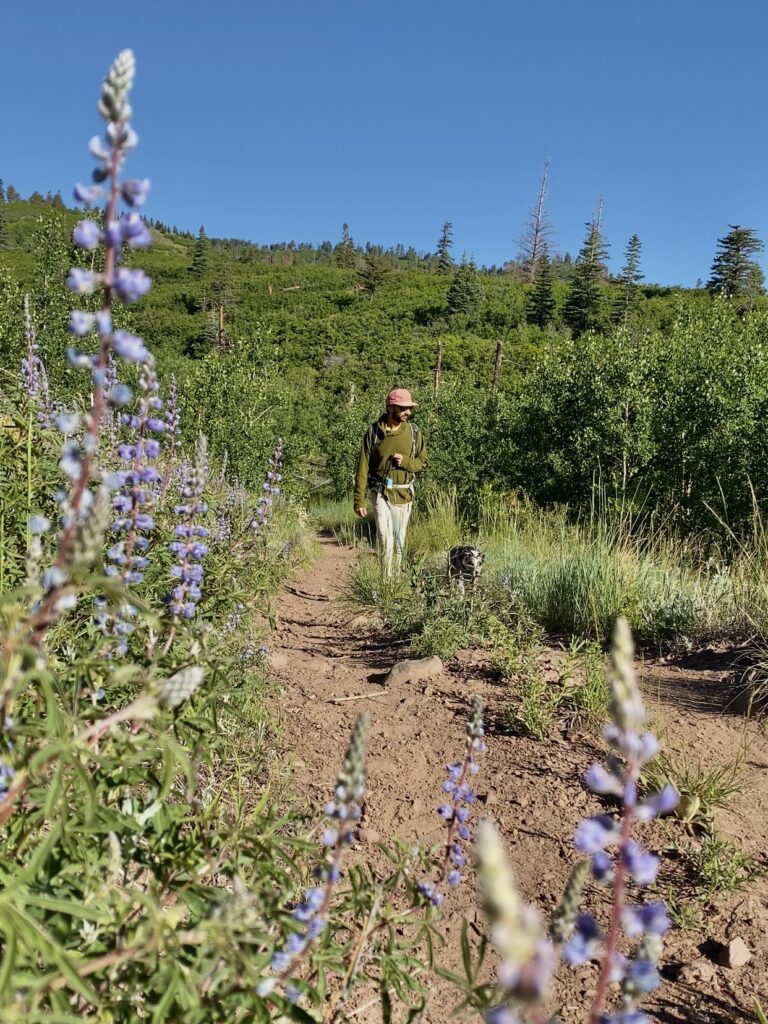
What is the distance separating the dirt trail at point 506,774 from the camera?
2338 mm

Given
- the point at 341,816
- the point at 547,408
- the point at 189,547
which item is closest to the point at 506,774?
the point at 189,547

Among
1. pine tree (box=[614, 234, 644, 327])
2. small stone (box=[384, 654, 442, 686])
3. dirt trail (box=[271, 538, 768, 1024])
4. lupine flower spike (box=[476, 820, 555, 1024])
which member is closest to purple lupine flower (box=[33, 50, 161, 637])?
lupine flower spike (box=[476, 820, 555, 1024])

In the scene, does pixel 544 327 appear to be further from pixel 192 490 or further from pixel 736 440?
pixel 192 490

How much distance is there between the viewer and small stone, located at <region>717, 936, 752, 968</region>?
236 centimetres

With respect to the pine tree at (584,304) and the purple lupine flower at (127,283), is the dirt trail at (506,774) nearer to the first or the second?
the purple lupine flower at (127,283)

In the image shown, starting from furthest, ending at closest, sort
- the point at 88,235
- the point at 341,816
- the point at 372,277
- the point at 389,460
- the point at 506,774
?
the point at 372,277 → the point at 389,460 → the point at 506,774 → the point at 341,816 → the point at 88,235

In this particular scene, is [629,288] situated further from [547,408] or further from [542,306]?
[547,408]

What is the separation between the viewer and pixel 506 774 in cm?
350

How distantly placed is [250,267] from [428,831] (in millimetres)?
69639

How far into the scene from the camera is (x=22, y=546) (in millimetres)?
2363

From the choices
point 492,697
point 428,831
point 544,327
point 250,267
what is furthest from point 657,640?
point 250,267

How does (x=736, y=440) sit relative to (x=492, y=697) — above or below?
above

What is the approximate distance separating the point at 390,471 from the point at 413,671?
270 centimetres

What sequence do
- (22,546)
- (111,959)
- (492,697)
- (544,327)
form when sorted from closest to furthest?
(111,959)
(22,546)
(492,697)
(544,327)
